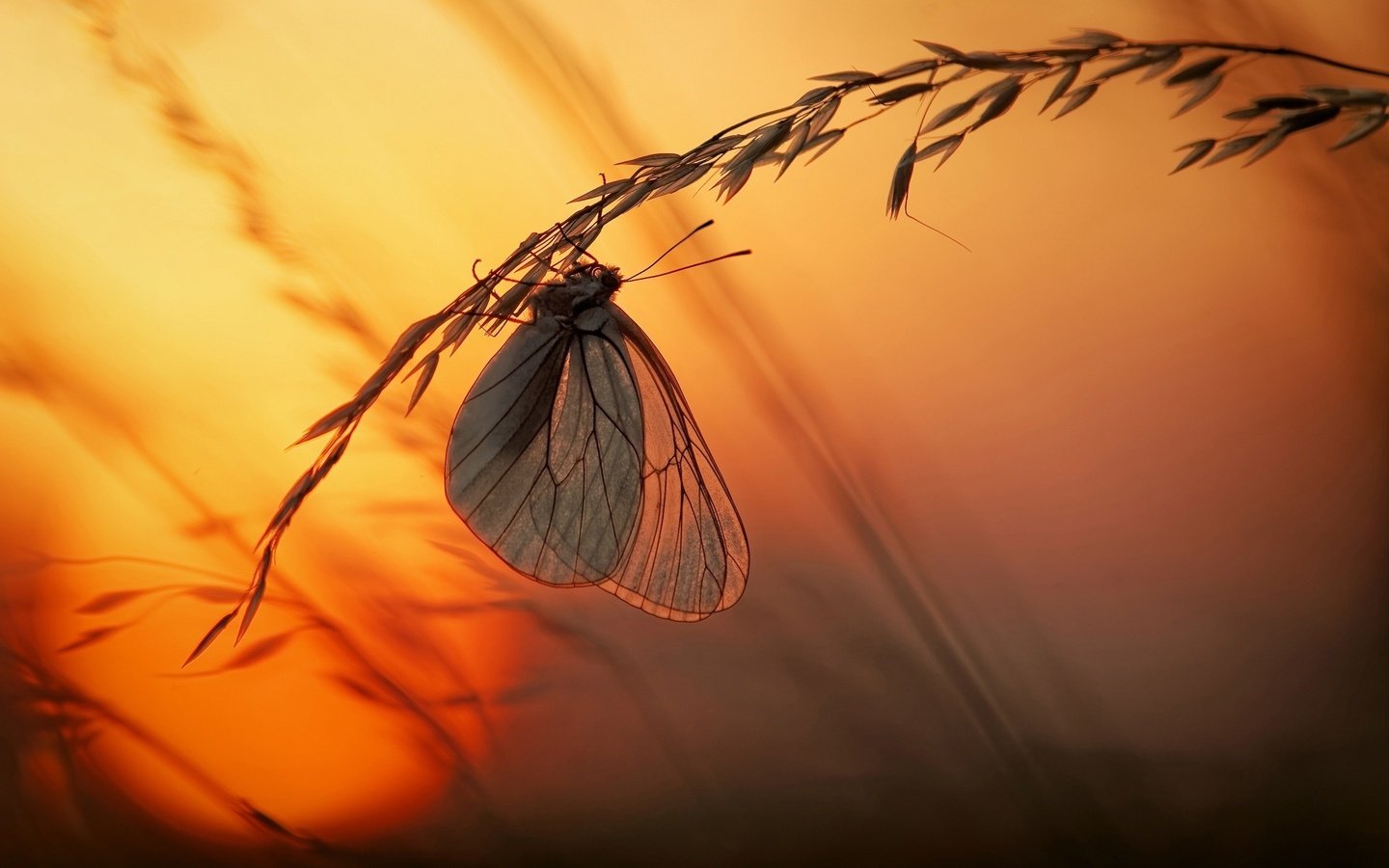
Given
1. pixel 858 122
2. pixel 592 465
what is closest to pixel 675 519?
pixel 592 465

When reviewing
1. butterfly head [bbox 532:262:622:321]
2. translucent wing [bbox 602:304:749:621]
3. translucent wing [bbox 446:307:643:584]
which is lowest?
translucent wing [bbox 602:304:749:621]

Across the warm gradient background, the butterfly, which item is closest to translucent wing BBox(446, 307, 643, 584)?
the butterfly

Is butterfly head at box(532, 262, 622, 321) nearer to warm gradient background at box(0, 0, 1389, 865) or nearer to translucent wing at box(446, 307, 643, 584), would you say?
translucent wing at box(446, 307, 643, 584)

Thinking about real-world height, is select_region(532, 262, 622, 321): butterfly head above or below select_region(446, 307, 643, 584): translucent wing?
above

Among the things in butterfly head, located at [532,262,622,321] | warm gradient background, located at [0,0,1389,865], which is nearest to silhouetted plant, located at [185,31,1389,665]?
butterfly head, located at [532,262,622,321]

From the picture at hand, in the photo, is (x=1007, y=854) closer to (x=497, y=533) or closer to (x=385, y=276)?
(x=497, y=533)

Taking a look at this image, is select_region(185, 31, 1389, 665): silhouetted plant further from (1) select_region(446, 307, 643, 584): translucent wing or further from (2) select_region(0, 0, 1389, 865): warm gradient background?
(2) select_region(0, 0, 1389, 865): warm gradient background

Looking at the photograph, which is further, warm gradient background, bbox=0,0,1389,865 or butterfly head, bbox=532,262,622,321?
warm gradient background, bbox=0,0,1389,865

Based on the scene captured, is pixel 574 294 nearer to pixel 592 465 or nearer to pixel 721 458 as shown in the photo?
pixel 592 465
